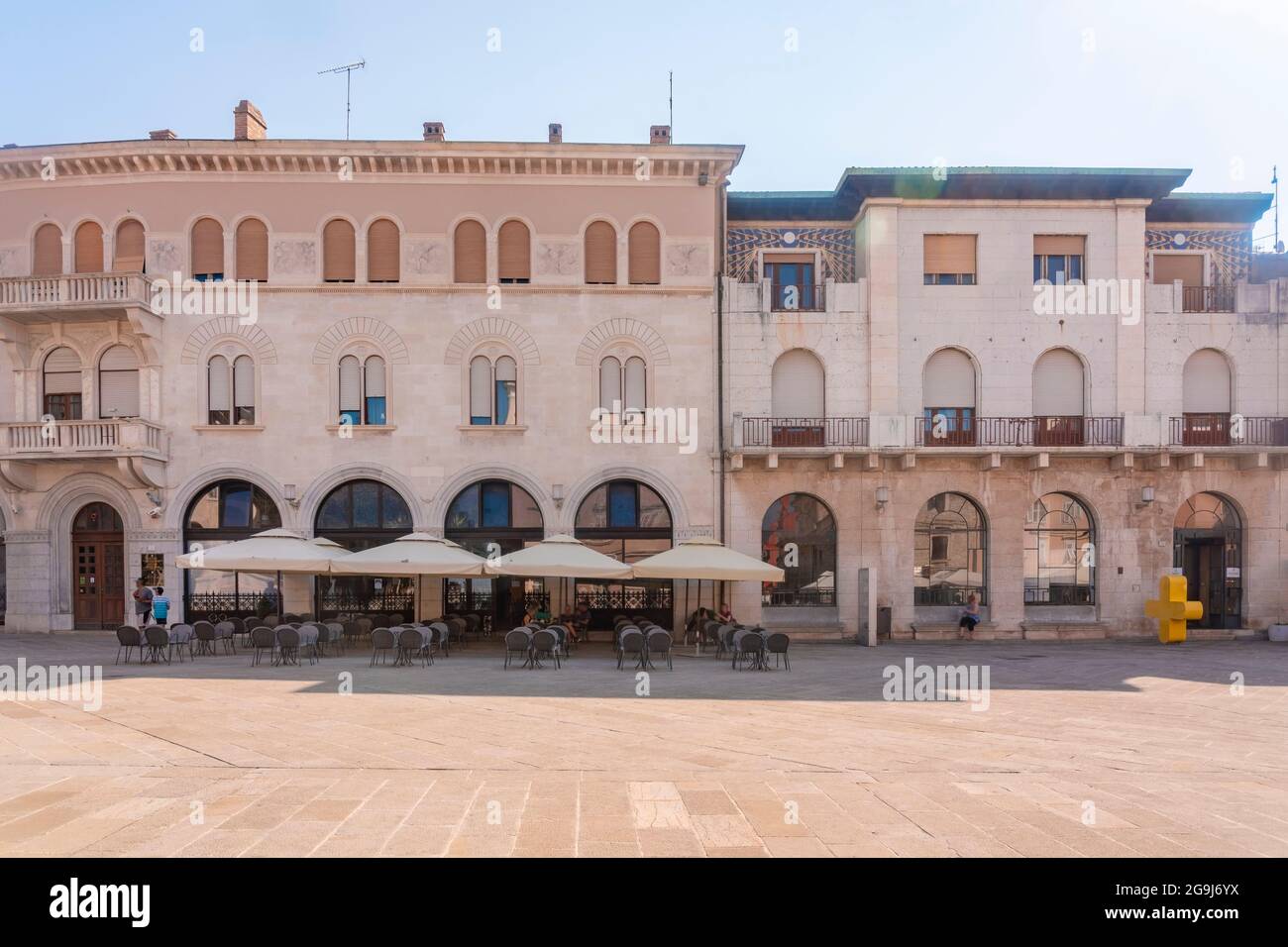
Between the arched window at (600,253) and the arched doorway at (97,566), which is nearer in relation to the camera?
the arched doorway at (97,566)

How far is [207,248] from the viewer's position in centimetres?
2503

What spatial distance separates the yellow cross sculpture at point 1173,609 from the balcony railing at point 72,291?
29143mm

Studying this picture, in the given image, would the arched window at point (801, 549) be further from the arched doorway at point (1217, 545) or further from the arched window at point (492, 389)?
the arched doorway at point (1217, 545)

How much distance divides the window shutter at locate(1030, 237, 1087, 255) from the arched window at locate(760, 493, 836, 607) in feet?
32.7

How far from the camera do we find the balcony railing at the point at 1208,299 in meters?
25.7

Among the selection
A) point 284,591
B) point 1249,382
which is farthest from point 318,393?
point 1249,382

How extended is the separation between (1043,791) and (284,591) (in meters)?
21.2

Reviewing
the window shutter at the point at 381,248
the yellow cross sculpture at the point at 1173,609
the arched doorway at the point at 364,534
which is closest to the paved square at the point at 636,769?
the yellow cross sculpture at the point at 1173,609

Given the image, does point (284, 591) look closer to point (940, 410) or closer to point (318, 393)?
point (318, 393)

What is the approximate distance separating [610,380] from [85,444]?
14415mm

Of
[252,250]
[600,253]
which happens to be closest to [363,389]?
[252,250]

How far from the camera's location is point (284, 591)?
24.5m

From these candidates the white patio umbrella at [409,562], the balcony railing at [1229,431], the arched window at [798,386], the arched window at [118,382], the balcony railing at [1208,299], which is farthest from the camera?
the balcony railing at [1208,299]

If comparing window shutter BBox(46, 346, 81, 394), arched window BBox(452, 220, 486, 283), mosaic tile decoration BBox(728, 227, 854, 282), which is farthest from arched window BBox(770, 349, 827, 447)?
window shutter BBox(46, 346, 81, 394)
